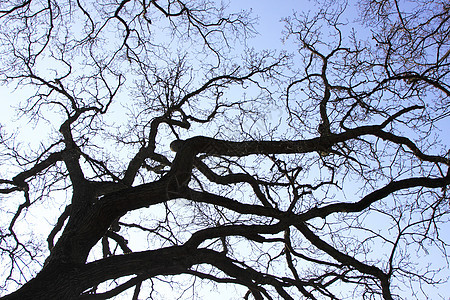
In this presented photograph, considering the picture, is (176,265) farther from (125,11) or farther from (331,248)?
(125,11)

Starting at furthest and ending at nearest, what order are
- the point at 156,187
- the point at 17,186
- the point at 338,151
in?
the point at 17,186 → the point at 338,151 → the point at 156,187

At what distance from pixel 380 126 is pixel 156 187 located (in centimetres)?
321

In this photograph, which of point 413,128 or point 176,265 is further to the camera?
point 413,128

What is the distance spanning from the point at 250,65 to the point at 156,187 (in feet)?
11.1

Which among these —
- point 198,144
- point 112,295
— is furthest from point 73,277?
point 198,144

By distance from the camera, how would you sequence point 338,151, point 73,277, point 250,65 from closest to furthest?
point 73,277 → point 338,151 → point 250,65

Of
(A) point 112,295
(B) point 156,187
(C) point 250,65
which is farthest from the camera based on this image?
(C) point 250,65

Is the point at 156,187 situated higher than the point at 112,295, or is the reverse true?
the point at 156,187

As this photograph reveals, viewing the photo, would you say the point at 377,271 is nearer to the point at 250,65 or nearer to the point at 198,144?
the point at 198,144

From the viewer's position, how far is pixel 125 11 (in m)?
6.79

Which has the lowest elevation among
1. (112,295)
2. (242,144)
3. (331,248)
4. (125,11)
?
(112,295)

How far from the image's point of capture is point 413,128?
17.9 ft

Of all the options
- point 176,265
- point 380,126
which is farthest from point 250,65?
point 176,265

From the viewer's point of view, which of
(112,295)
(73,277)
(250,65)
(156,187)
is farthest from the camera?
(250,65)
